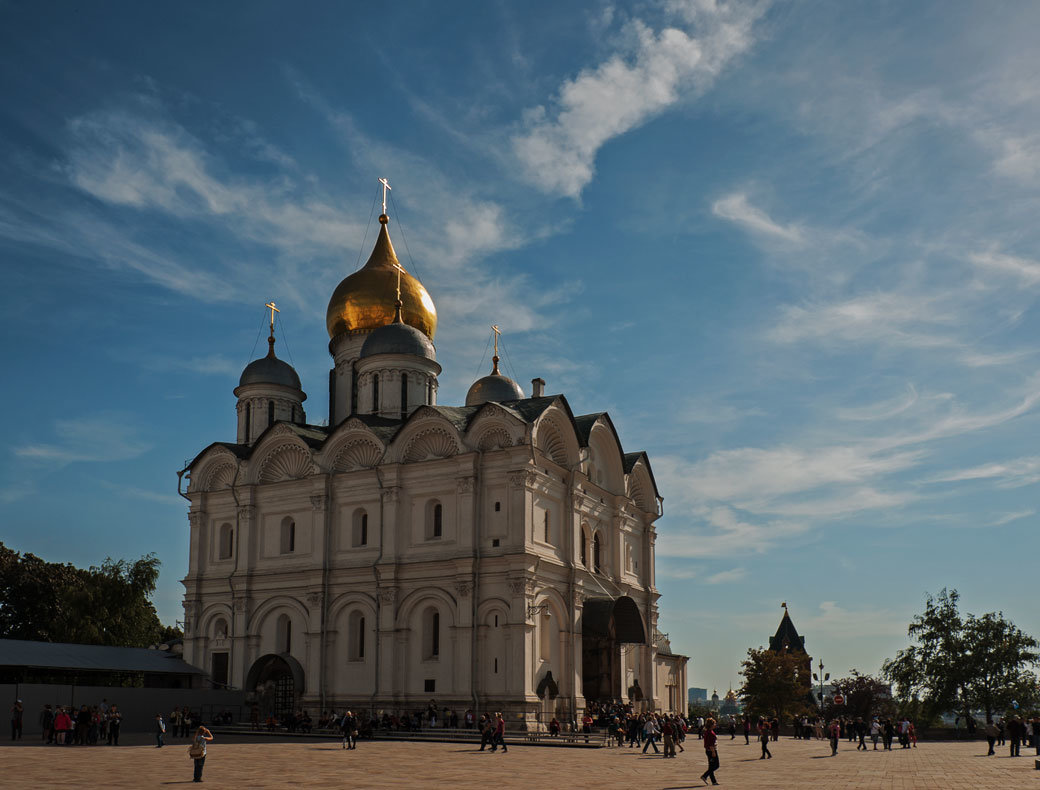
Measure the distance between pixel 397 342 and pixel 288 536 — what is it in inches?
345

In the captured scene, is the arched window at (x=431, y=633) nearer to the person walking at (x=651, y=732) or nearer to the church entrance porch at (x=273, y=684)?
the church entrance porch at (x=273, y=684)

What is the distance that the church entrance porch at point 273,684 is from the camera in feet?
122

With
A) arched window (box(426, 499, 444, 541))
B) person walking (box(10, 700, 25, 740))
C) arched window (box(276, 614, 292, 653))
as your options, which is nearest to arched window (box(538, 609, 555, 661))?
arched window (box(426, 499, 444, 541))

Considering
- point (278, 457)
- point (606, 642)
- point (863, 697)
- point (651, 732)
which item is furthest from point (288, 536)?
point (863, 697)

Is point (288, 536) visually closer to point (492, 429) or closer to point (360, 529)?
point (360, 529)

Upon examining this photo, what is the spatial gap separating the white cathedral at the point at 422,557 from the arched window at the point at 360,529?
54 millimetres

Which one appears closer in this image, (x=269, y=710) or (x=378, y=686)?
(x=378, y=686)

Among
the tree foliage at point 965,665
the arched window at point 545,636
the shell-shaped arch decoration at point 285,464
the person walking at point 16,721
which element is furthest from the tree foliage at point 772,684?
the person walking at point 16,721

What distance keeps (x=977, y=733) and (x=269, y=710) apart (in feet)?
93.9

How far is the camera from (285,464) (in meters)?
39.6

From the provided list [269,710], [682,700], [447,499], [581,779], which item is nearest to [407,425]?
[447,499]

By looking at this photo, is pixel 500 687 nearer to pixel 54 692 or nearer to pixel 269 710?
pixel 269 710

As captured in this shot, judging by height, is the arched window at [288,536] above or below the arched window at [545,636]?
above

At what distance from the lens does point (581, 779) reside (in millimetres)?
18453
